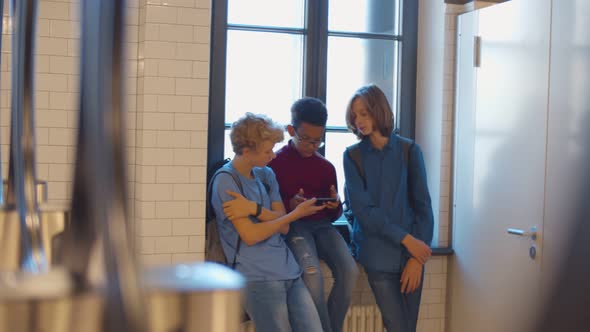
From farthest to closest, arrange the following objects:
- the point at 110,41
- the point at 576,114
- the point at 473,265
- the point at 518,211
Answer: the point at 473,265 < the point at 518,211 < the point at 576,114 < the point at 110,41

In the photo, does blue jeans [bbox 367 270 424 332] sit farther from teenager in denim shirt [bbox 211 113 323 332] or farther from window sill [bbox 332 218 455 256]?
window sill [bbox 332 218 455 256]

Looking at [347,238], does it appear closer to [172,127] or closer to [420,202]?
[420,202]

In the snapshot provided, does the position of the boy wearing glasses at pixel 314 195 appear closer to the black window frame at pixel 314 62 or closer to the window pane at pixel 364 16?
the black window frame at pixel 314 62

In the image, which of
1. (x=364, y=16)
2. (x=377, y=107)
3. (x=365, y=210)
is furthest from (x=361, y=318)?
(x=364, y=16)

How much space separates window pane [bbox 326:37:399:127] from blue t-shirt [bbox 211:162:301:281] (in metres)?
1.08

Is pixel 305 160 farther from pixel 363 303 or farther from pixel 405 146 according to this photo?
pixel 363 303

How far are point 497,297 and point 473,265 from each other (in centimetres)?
33

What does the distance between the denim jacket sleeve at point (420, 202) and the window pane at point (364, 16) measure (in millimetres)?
1113

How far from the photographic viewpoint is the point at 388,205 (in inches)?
169

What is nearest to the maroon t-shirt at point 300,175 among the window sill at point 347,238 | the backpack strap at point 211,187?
the backpack strap at point 211,187

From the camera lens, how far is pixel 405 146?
14.3 ft

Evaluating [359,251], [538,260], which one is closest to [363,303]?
[359,251]

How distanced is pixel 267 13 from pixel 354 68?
0.66m

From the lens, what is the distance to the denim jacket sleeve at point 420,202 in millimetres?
4316
